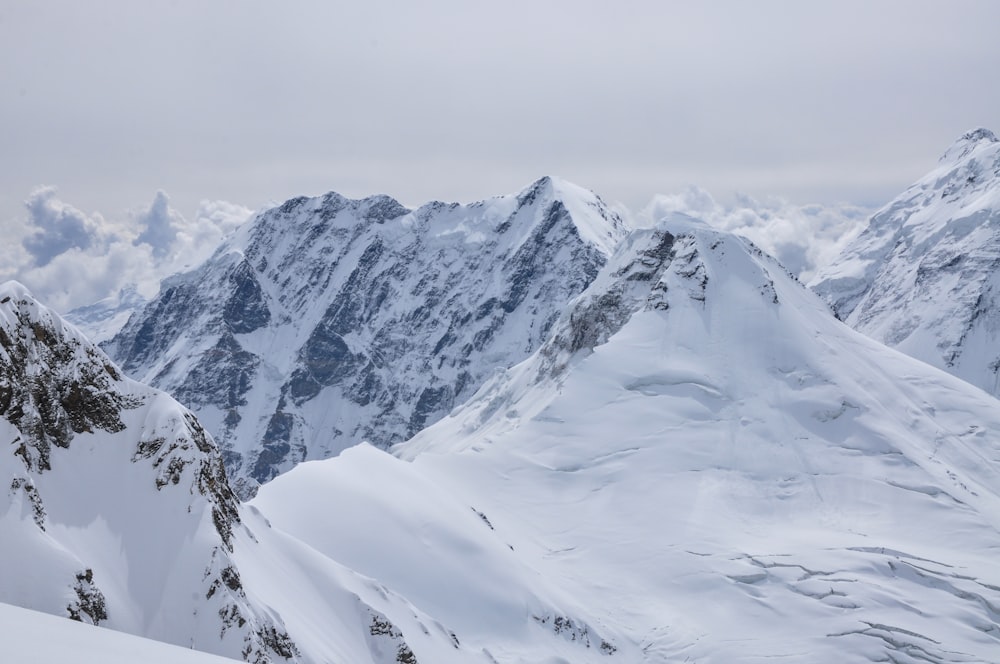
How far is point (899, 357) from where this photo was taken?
176250 millimetres

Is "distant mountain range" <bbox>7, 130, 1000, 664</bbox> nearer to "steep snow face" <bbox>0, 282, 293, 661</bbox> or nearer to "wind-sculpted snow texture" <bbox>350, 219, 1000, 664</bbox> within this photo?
"steep snow face" <bbox>0, 282, 293, 661</bbox>

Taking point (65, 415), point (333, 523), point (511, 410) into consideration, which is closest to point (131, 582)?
point (65, 415)

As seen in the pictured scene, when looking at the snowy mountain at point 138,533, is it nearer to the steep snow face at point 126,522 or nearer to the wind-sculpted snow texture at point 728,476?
the steep snow face at point 126,522

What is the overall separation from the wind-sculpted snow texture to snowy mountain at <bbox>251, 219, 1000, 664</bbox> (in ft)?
1.10

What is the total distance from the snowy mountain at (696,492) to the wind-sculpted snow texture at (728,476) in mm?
335

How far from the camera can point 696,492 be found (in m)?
137

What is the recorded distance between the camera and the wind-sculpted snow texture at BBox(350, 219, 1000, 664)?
351ft

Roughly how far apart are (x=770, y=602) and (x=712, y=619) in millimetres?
7685

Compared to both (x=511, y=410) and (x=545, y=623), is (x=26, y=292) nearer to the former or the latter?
(x=545, y=623)

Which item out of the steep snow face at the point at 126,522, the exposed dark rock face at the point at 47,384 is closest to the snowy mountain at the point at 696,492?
the steep snow face at the point at 126,522

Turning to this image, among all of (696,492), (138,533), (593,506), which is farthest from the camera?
(696,492)

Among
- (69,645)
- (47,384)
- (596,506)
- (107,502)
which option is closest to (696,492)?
(596,506)

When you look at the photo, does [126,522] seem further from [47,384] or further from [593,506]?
[593,506]

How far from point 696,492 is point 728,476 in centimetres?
696
